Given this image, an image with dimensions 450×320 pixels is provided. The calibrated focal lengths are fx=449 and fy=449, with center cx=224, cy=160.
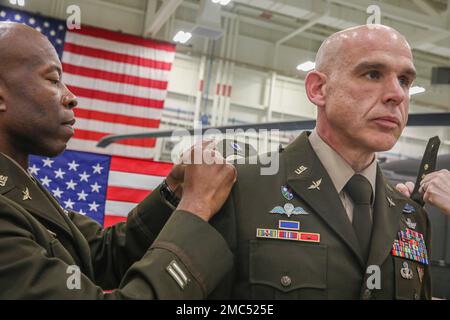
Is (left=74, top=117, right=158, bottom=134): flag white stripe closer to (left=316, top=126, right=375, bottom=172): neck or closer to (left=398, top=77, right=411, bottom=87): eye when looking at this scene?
(left=316, top=126, right=375, bottom=172): neck

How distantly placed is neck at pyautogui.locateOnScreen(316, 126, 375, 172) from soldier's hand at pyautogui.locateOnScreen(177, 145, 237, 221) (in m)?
0.44

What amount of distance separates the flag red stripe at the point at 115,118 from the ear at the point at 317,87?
27.2ft

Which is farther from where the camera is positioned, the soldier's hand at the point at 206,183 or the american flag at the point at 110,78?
the american flag at the point at 110,78

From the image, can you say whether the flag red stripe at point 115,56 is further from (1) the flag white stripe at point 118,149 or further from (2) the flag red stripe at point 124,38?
(1) the flag white stripe at point 118,149

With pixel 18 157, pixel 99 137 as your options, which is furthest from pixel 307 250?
pixel 99 137

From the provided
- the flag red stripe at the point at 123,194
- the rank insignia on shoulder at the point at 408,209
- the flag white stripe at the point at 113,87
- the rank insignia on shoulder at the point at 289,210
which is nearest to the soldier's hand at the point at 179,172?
the rank insignia on shoulder at the point at 289,210

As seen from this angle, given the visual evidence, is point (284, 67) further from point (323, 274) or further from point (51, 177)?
point (323, 274)

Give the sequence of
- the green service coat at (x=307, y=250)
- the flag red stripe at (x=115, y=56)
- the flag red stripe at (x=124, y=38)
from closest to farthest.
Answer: the green service coat at (x=307, y=250) → the flag red stripe at (x=115, y=56) → the flag red stripe at (x=124, y=38)

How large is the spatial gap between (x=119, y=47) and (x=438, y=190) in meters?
9.13

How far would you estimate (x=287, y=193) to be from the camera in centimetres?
161

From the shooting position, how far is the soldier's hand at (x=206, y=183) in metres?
1.40

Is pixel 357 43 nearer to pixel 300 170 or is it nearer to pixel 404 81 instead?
pixel 404 81

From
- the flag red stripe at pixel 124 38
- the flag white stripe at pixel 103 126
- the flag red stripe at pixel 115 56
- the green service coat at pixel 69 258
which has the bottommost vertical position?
the green service coat at pixel 69 258
